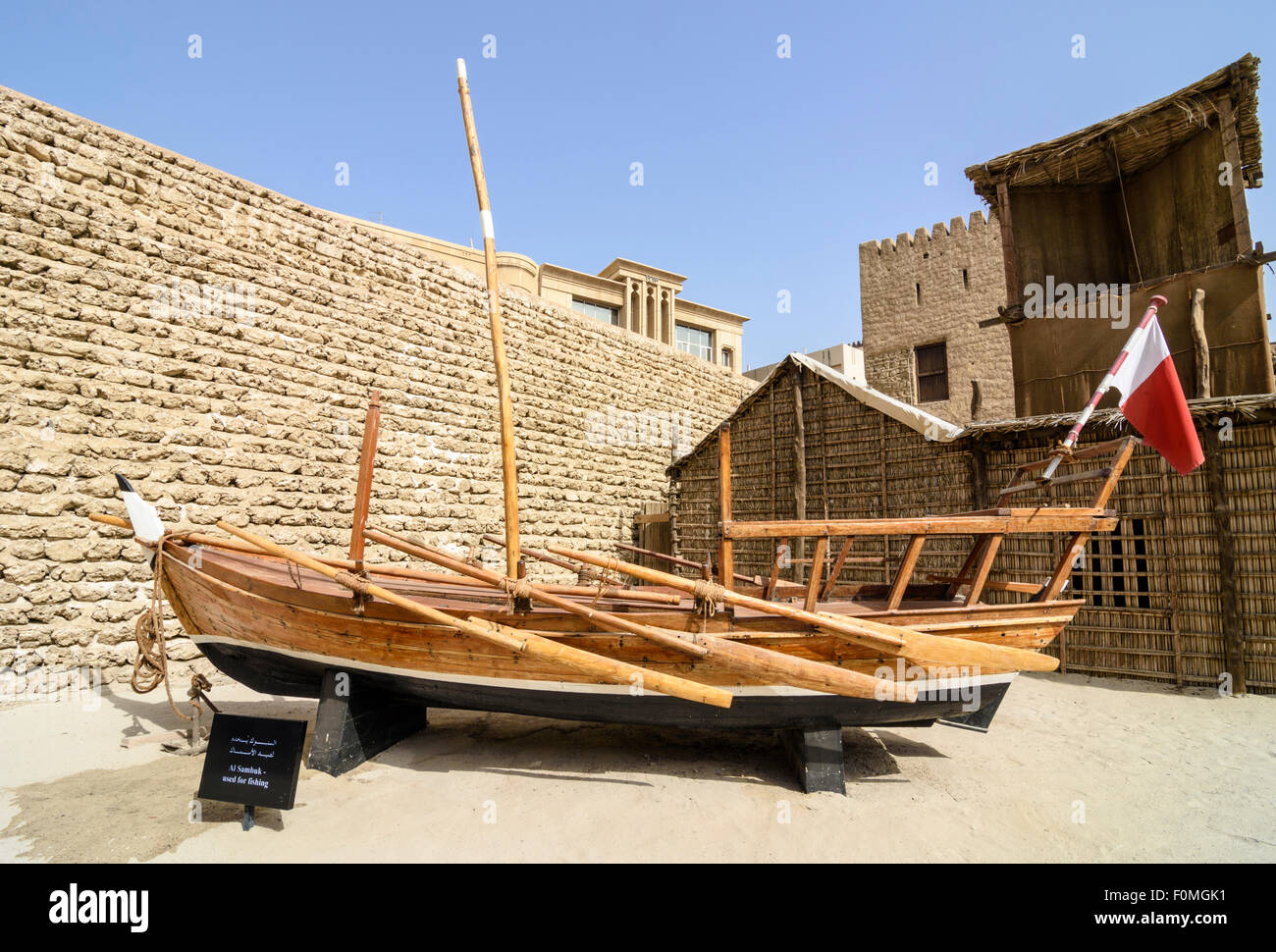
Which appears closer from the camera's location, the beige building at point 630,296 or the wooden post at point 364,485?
the wooden post at point 364,485

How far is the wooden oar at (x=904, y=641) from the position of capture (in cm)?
359

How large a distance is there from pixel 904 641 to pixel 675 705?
1607 mm

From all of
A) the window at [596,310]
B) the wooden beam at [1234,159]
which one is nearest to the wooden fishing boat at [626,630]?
the wooden beam at [1234,159]

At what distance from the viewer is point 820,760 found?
4.02m

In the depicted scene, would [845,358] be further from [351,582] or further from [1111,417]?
[351,582]

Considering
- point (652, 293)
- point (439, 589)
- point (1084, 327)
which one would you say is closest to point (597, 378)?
point (439, 589)

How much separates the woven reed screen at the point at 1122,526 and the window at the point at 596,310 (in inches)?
586

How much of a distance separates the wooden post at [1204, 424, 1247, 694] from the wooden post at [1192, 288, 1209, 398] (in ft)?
A: 4.56

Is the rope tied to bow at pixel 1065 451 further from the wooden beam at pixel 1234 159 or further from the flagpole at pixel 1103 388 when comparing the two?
the wooden beam at pixel 1234 159

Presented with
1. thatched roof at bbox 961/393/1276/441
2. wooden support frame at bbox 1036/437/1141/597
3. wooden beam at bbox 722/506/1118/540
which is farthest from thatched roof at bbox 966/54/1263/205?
wooden beam at bbox 722/506/1118/540

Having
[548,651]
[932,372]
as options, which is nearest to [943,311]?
[932,372]

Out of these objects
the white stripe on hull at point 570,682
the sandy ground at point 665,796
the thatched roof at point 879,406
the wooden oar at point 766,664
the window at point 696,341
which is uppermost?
the window at point 696,341

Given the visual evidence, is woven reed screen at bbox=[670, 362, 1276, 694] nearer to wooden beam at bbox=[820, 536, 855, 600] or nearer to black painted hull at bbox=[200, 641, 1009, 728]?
wooden beam at bbox=[820, 536, 855, 600]

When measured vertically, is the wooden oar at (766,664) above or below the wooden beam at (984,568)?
below
